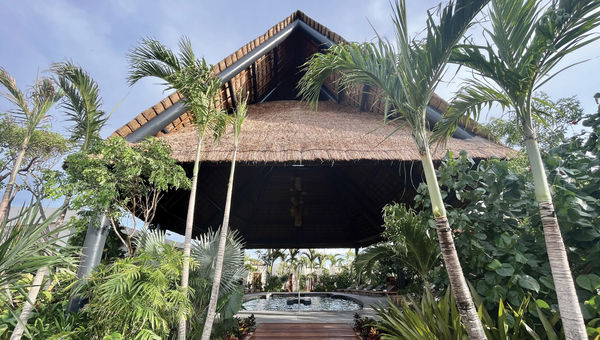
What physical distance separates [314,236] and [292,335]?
615 cm

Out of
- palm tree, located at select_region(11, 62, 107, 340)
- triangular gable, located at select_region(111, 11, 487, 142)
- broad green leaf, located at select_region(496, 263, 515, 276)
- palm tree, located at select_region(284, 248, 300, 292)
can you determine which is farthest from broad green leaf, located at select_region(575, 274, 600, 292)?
palm tree, located at select_region(284, 248, 300, 292)

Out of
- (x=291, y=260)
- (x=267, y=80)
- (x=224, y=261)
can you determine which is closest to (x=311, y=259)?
(x=291, y=260)

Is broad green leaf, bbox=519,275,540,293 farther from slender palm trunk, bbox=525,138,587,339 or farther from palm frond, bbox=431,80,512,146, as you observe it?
palm frond, bbox=431,80,512,146

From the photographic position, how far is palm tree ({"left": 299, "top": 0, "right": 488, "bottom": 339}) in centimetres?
176

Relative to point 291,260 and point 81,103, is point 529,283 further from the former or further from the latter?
point 291,260

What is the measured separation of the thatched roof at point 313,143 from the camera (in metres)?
3.92

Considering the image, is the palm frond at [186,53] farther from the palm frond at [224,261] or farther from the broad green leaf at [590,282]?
the broad green leaf at [590,282]

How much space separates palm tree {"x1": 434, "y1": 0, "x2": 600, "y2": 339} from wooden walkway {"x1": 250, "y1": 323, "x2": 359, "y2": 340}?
133 inches

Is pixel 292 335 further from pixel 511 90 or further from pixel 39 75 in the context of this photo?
pixel 39 75

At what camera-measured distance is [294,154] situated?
13.0 feet

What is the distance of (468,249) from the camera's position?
274cm

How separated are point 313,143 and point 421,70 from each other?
7.87ft

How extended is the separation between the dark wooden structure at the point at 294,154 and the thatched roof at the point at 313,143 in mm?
18

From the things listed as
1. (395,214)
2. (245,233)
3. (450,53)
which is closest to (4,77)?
(450,53)
